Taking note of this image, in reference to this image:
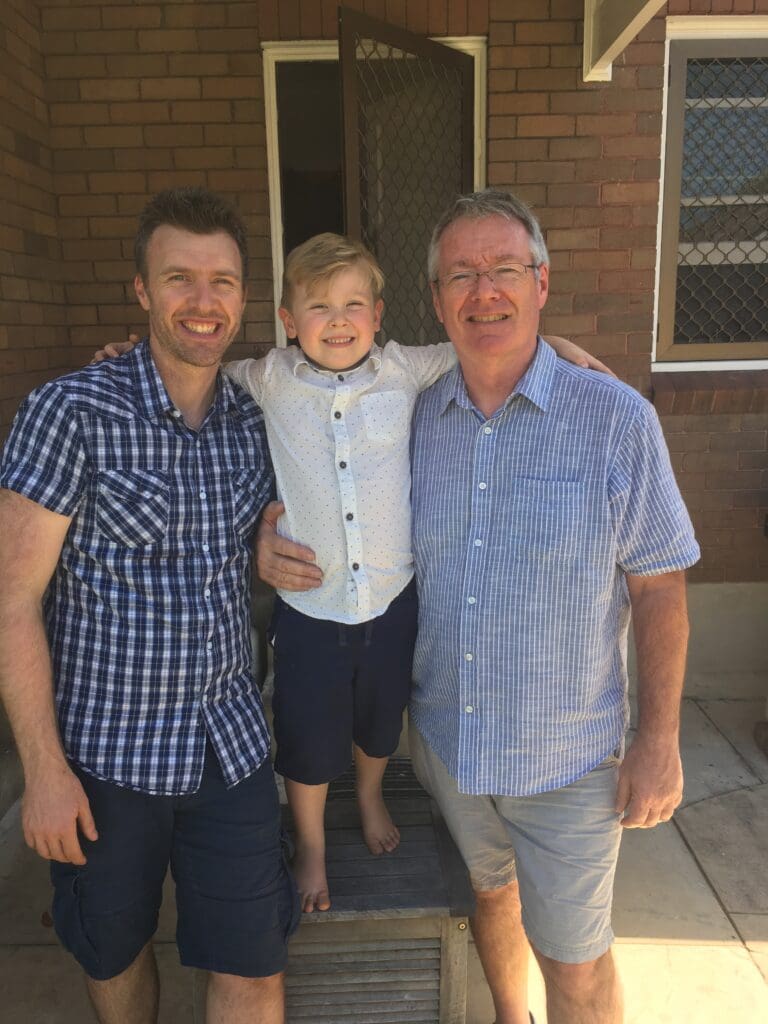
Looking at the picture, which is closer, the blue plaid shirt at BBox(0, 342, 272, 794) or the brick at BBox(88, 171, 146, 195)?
the blue plaid shirt at BBox(0, 342, 272, 794)

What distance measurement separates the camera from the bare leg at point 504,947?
213 cm

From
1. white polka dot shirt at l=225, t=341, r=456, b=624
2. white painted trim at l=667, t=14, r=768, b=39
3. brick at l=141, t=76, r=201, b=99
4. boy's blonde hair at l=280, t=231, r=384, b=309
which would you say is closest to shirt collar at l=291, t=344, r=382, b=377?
white polka dot shirt at l=225, t=341, r=456, b=624

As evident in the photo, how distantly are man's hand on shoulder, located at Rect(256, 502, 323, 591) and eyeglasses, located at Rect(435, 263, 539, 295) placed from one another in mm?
738

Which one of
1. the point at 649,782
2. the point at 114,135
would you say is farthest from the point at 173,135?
the point at 649,782

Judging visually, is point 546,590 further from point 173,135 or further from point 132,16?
point 132,16

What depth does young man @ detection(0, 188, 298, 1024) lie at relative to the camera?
5.63 feet

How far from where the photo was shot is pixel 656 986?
2459 mm

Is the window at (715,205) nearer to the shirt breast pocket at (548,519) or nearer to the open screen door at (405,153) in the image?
the open screen door at (405,153)

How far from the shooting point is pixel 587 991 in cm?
183

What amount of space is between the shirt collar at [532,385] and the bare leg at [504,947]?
1293 millimetres

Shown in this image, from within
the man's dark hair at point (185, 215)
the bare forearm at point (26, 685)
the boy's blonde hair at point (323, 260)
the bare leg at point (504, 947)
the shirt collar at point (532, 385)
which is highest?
the man's dark hair at point (185, 215)

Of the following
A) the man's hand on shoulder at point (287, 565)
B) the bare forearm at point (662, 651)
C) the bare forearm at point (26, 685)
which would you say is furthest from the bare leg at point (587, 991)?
the bare forearm at point (26, 685)

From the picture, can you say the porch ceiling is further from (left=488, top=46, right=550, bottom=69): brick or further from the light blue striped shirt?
the light blue striped shirt

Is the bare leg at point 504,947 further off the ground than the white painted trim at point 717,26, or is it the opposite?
the white painted trim at point 717,26
